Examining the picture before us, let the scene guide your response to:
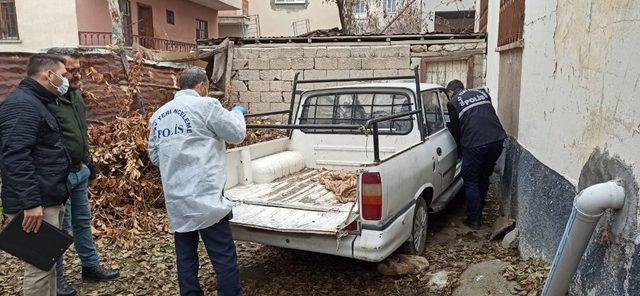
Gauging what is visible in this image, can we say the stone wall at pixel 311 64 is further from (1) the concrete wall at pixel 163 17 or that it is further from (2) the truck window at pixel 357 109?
(1) the concrete wall at pixel 163 17

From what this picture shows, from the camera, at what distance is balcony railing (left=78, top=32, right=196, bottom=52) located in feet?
51.4

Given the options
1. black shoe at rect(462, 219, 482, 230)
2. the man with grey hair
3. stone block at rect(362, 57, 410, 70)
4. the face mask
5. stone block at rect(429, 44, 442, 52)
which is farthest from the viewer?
stone block at rect(362, 57, 410, 70)

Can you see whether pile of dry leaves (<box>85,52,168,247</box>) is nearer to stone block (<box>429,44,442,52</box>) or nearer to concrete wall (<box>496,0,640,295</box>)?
concrete wall (<box>496,0,640,295</box>)

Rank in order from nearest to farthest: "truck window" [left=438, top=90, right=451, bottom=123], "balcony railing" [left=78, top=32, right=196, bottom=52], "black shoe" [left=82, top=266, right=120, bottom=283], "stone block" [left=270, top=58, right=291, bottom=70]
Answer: "black shoe" [left=82, top=266, right=120, bottom=283] → "truck window" [left=438, top=90, right=451, bottom=123] → "stone block" [left=270, top=58, right=291, bottom=70] → "balcony railing" [left=78, top=32, right=196, bottom=52]

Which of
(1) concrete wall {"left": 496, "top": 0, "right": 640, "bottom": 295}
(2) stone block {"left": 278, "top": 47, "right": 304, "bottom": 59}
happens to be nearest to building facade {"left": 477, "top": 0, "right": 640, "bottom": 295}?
(1) concrete wall {"left": 496, "top": 0, "right": 640, "bottom": 295}

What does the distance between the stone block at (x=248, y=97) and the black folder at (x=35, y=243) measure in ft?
24.9

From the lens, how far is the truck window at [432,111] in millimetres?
5070

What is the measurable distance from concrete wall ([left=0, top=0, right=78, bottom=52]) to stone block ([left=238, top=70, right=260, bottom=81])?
8.16 meters

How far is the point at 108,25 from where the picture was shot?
16688 millimetres

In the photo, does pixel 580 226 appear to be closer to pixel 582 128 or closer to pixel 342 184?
pixel 582 128

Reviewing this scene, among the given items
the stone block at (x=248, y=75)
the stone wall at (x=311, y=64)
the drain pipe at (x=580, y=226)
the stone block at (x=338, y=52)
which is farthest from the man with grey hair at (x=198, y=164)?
the stone block at (x=248, y=75)

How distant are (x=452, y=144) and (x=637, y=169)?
342cm

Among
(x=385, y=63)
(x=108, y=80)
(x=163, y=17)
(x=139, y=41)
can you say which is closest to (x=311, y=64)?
(x=385, y=63)

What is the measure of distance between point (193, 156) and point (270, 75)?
24.8 feet
